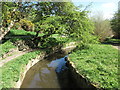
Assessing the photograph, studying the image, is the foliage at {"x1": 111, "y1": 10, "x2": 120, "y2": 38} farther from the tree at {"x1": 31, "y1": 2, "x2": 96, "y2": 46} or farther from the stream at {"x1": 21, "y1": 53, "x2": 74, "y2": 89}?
the stream at {"x1": 21, "y1": 53, "x2": 74, "y2": 89}

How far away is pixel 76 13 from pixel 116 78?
6375 mm

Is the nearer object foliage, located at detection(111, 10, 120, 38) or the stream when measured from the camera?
the stream

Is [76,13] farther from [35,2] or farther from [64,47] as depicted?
[64,47]

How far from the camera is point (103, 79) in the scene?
367 cm

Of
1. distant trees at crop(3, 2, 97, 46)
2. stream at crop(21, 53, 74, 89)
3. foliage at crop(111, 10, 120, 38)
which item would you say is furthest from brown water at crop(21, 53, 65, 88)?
foliage at crop(111, 10, 120, 38)

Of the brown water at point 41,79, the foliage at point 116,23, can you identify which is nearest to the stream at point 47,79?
the brown water at point 41,79

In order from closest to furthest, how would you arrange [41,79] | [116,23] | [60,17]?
[41,79] < [60,17] < [116,23]

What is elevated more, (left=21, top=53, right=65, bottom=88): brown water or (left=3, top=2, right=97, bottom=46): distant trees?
(left=3, top=2, right=97, bottom=46): distant trees

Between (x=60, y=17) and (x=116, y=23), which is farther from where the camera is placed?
(x=116, y=23)

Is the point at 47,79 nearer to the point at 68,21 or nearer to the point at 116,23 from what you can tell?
the point at 68,21

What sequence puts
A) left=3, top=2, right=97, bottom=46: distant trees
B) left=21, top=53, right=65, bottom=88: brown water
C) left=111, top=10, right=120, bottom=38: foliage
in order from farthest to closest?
1. left=111, top=10, right=120, bottom=38: foliage
2. left=3, top=2, right=97, bottom=46: distant trees
3. left=21, top=53, right=65, bottom=88: brown water

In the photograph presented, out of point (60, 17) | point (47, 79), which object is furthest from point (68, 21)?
point (47, 79)

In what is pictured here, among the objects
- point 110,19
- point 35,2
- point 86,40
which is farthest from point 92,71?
point 110,19

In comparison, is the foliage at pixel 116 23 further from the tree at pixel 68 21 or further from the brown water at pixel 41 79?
the brown water at pixel 41 79
